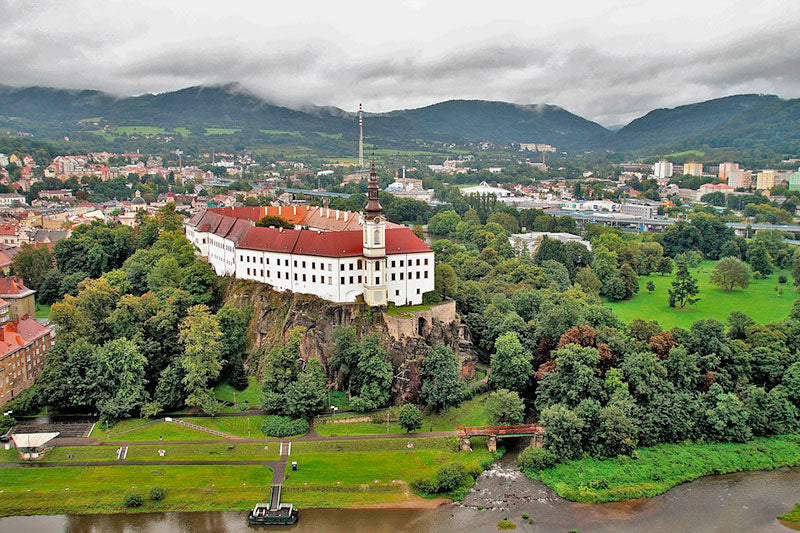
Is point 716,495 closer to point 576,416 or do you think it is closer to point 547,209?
point 576,416

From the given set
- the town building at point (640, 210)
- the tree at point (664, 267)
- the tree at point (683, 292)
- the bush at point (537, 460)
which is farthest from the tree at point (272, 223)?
the town building at point (640, 210)

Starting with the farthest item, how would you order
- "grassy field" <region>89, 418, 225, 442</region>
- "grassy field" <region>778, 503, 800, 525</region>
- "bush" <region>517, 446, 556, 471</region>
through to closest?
"grassy field" <region>89, 418, 225, 442</region>, "bush" <region>517, 446, 556, 471</region>, "grassy field" <region>778, 503, 800, 525</region>

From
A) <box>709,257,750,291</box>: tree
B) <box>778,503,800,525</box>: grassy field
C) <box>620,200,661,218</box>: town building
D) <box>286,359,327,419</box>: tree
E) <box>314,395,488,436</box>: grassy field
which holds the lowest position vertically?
<box>778,503,800,525</box>: grassy field

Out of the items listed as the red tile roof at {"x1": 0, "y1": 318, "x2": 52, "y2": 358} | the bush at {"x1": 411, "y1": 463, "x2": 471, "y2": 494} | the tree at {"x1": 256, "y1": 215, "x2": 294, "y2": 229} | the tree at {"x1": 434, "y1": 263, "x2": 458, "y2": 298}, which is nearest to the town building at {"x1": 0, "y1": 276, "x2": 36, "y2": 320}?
the red tile roof at {"x1": 0, "y1": 318, "x2": 52, "y2": 358}

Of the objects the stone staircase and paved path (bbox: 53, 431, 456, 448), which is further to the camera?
the stone staircase

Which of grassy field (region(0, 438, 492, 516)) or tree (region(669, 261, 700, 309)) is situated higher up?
tree (region(669, 261, 700, 309))

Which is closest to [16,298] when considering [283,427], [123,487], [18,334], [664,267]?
[18,334]

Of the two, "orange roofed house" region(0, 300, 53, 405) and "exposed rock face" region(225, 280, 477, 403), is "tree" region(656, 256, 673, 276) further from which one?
"orange roofed house" region(0, 300, 53, 405)

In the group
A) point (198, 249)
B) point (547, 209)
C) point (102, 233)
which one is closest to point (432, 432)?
point (198, 249)
